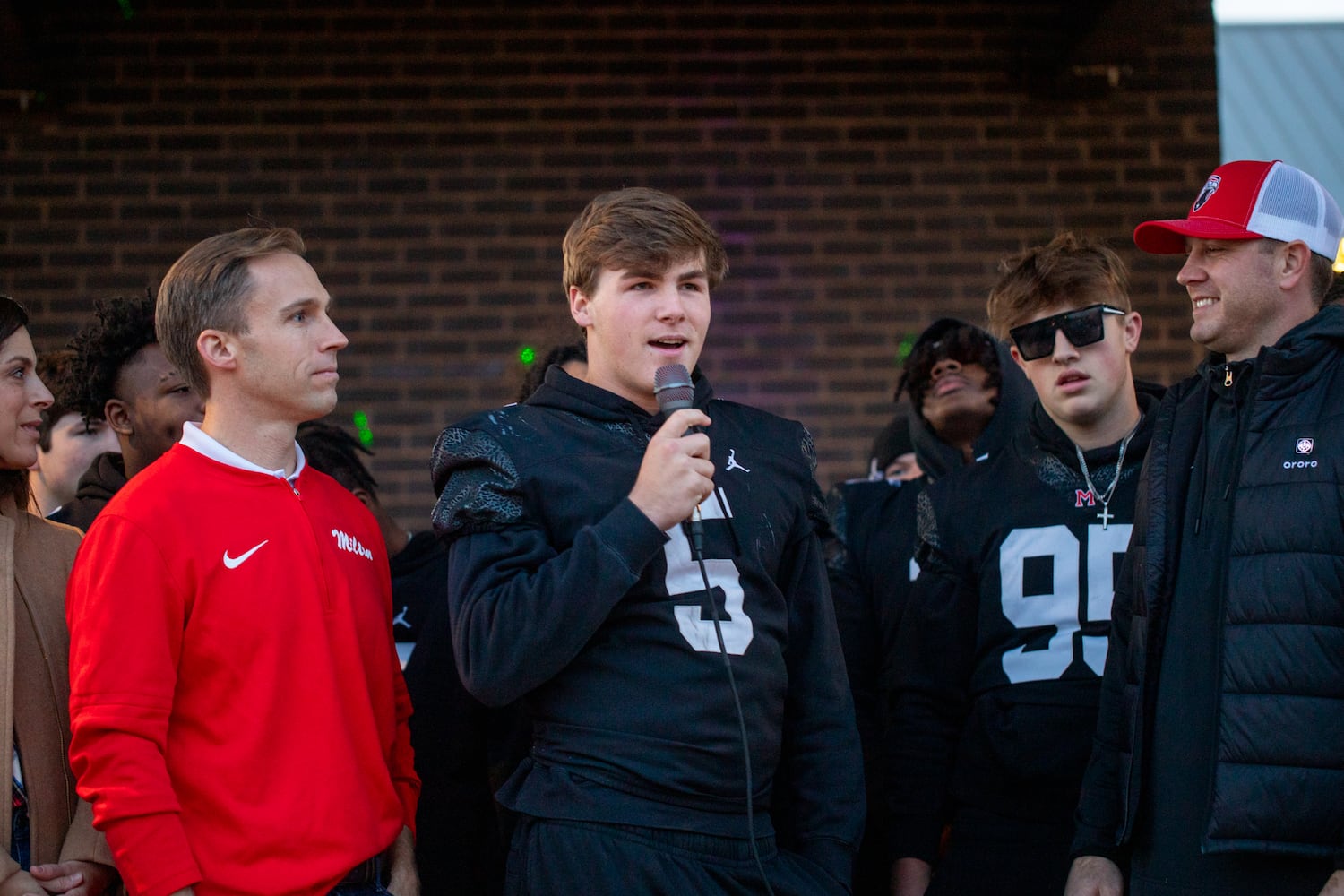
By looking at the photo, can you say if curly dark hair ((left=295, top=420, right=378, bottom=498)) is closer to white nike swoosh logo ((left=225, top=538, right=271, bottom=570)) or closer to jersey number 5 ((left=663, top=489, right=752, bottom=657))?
white nike swoosh logo ((left=225, top=538, right=271, bottom=570))

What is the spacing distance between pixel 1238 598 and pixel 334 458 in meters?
2.52

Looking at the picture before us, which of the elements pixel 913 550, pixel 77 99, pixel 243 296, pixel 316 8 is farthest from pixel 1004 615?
pixel 77 99

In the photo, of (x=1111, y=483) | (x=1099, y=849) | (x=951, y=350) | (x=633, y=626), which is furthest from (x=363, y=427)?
(x=1099, y=849)

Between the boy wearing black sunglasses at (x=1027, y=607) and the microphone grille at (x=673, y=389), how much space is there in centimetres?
116

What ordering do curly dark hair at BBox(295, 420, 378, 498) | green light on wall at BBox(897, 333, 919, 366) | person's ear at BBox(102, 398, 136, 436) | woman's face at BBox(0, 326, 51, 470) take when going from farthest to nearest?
green light on wall at BBox(897, 333, 919, 366) < curly dark hair at BBox(295, 420, 378, 498) < person's ear at BBox(102, 398, 136, 436) < woman's face at BBox(0, 326, 51, 470)

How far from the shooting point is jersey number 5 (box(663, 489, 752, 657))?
2.38 meters

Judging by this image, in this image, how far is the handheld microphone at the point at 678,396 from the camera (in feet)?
7.69

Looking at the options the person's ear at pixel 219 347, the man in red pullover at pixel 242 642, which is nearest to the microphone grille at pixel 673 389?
the man in red pullover at pixel 242 642

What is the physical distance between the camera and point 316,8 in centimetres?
606

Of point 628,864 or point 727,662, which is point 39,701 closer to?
point 628,864

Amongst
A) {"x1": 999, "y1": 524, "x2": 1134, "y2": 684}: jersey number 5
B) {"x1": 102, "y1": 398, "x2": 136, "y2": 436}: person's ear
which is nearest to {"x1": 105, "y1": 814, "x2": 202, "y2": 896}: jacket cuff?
{"x1": 102, "y1": 398, "x2": 136, "y2": 436}: person's ear

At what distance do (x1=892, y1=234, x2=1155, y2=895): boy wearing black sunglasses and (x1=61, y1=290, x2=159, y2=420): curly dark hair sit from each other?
205 cm

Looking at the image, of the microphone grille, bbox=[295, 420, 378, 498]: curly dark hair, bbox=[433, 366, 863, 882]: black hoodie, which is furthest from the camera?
bbox=[295, 420, 378, 498]: curly dark hair

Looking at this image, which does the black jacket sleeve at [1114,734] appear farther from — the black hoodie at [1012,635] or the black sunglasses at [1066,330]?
the black sunglasses at [1066,330]
